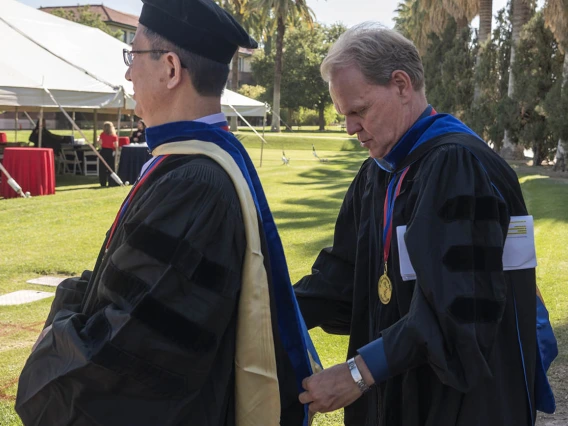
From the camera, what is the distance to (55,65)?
54.0ft

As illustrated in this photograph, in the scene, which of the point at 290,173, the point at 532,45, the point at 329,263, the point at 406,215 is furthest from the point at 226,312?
the point at 532,45

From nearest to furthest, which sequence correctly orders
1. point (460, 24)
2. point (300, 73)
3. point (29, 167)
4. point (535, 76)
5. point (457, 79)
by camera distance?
point (29, 167), point (535, 76), point (457, 79), point (460, 24), point (300, 73)

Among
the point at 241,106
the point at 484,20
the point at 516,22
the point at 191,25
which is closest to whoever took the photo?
the point at 191,25

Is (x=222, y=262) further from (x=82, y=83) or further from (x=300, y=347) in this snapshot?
(x=82, y=83)

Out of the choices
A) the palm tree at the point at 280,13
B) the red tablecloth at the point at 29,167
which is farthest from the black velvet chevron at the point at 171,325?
the palm tree at the point at 280,13

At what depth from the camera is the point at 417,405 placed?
235 centimetres

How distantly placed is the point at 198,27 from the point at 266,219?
24.2 inches

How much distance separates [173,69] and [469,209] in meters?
1.00

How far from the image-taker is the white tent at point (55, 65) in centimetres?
1470

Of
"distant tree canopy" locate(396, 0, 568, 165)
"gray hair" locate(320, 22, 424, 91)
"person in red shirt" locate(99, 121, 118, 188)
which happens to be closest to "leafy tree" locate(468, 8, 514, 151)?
"distant tree canopy" locate(396, 0, 568, 165)

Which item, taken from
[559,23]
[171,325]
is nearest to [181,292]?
[171,325]

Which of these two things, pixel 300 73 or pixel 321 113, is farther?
pixel 321 113

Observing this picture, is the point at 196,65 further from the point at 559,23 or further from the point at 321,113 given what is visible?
the point at 321,113

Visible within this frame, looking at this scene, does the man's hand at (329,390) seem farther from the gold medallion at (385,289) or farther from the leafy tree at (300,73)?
the leafy tree at (300,73)
